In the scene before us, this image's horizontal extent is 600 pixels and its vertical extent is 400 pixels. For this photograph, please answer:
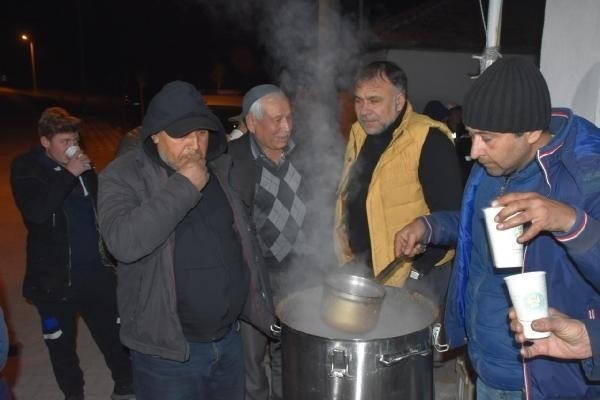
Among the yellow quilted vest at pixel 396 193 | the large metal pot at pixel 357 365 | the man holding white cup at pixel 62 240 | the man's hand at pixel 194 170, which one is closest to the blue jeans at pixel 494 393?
the large metal pot at pixel 357 365

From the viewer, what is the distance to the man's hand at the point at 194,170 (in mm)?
2410

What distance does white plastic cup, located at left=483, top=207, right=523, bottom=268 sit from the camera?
1.91 m

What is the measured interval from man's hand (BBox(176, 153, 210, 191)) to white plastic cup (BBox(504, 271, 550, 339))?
4.29 feet

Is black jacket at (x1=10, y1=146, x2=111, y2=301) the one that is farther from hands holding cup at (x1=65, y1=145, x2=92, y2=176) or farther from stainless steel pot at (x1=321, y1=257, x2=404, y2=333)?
stainless steel pot at (x1=321, y1=257, x2=404, y2=333)

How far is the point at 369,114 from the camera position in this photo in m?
3.55

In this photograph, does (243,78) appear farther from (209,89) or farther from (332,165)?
(332,165)

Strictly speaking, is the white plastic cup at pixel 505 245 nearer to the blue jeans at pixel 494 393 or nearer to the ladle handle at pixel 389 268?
the blue jeans at pixel 494 393

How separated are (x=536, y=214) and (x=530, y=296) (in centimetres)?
26

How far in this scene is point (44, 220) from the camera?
3602mm

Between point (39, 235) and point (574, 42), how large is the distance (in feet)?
12.0

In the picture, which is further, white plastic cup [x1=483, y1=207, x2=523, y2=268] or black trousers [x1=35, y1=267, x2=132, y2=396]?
black trousers [x1=35, y1=267, x2=132, y2=396]

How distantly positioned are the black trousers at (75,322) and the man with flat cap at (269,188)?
3.25 ft

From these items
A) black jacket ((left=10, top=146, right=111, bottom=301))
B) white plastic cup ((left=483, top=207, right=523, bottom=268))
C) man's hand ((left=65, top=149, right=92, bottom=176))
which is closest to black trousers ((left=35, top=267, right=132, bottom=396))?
black jacket ((left=10, top=146, right=111, bottom=301))

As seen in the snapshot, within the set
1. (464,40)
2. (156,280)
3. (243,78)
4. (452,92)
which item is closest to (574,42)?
(156,280)
